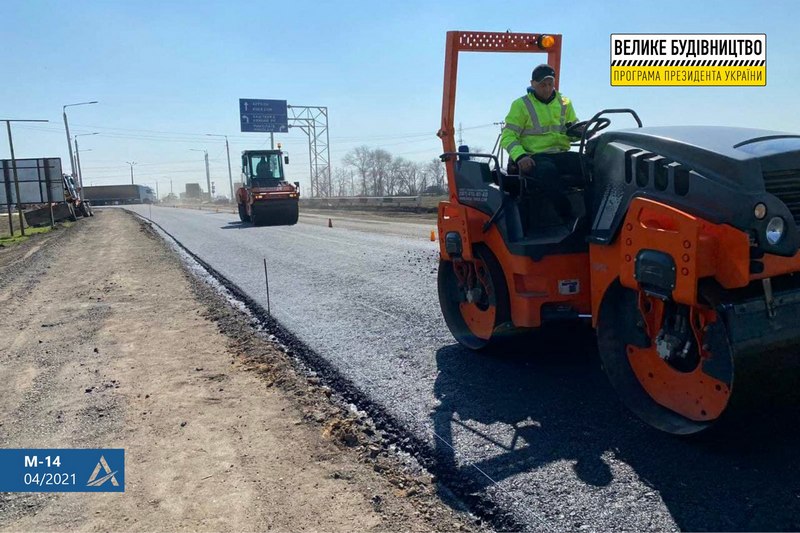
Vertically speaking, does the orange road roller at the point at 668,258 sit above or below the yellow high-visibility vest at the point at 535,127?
below

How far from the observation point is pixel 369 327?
620 centimetres

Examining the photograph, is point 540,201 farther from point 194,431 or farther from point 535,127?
point 194,431

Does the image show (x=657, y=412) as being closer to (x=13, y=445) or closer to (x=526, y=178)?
(x=526, y=178)

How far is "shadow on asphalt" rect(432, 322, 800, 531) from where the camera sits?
8.64 feet

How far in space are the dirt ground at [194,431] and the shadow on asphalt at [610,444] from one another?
0.49 metres

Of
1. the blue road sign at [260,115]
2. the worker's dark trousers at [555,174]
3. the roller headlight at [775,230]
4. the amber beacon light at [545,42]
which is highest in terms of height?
A: the blue road sign at [260,115]

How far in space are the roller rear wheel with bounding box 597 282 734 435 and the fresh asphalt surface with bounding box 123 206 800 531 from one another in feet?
0.55

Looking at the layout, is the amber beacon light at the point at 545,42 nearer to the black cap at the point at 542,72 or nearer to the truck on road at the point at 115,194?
the black cap at the point at 542,72

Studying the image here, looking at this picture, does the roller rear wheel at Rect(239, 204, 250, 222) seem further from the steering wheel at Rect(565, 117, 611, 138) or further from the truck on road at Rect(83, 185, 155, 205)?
the truck on road at Rect(83, 185, 155, 205)

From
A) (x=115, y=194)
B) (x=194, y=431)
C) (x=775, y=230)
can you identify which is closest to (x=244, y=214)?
(x=194, y=431)

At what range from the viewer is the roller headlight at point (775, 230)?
9.05 ft

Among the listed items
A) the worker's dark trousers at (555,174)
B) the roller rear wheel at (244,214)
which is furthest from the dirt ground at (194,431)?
the roller rear wheel at (244,214)

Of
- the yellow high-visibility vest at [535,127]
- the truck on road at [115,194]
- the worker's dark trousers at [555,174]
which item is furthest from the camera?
the truck on road at [115,194]

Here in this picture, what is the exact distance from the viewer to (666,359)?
3.18 metres
